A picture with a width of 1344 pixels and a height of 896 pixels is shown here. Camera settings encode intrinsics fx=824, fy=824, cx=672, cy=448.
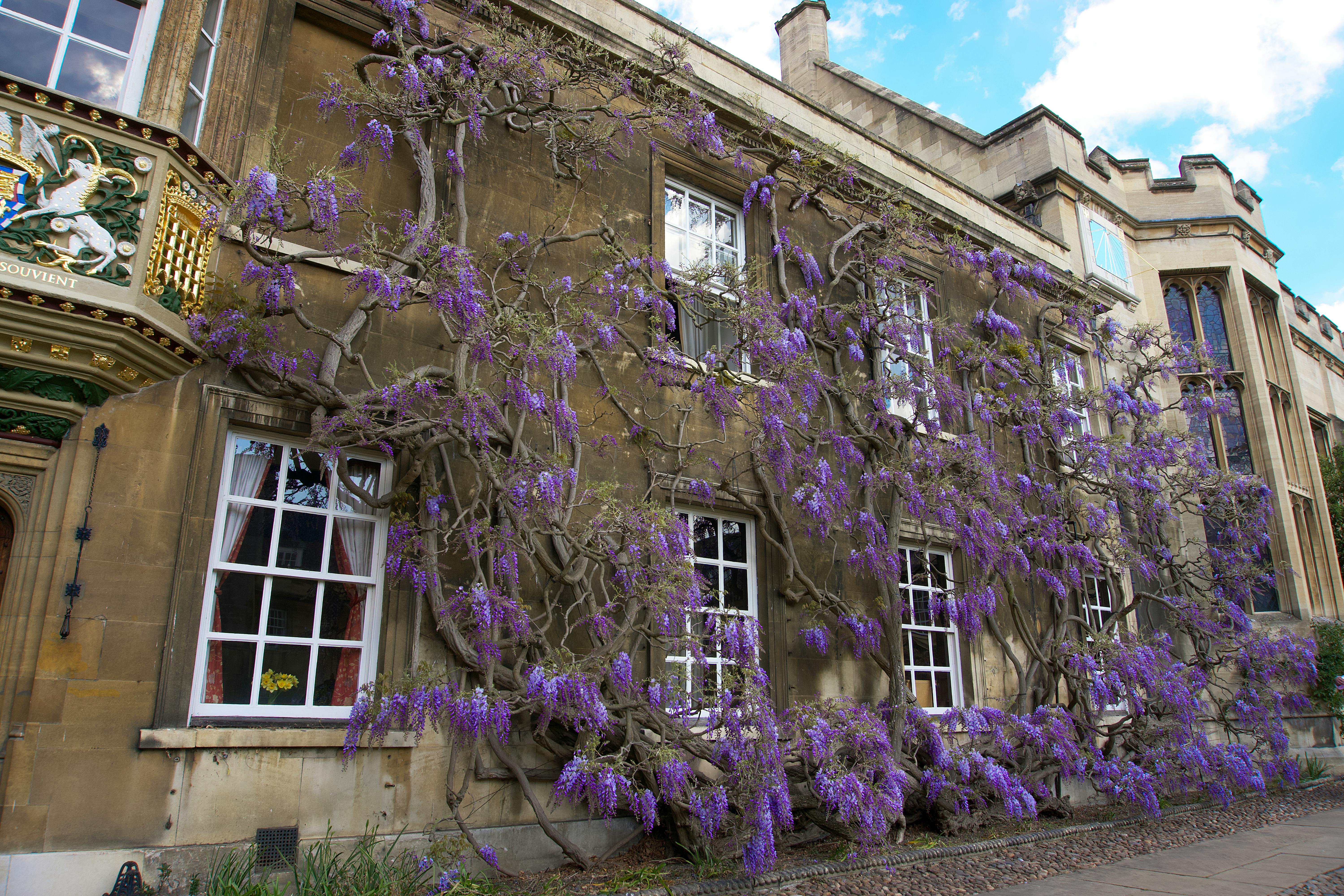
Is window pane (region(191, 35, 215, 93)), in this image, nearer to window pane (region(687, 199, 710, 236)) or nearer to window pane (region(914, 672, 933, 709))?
window pane (region(687, 199, 710, 236))

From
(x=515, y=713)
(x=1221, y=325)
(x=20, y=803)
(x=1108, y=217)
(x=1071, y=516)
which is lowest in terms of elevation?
(x=20, y=803)

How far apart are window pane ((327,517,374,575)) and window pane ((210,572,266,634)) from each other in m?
0.55

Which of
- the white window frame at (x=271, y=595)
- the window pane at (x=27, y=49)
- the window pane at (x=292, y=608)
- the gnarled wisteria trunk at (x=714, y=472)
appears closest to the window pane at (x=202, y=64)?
the gnarled wisteria trunk at (x=714, y=472)

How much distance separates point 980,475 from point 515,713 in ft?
21.2

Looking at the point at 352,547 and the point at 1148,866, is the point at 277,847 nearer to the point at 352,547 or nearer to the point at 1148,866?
the point at 352,547

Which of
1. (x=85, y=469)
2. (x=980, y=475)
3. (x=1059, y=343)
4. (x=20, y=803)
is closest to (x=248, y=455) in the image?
(x=85, y=469)

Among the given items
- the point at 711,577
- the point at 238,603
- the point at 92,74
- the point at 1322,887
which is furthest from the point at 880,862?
the point at 92,74

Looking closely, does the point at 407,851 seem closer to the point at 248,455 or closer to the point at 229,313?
the point at 248,455

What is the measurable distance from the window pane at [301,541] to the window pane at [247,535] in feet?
0.29

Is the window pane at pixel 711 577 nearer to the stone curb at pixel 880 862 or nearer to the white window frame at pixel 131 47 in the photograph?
the stone curb at pixel 880 862

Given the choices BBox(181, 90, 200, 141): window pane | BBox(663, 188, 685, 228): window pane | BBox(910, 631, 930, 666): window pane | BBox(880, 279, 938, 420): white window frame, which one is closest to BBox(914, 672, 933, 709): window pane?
BBox(910, 631, 930, 666): window pane

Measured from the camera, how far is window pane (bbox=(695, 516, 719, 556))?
8.70 metres

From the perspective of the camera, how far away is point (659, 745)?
6711 millimetres

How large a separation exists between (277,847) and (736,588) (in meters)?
4.81
